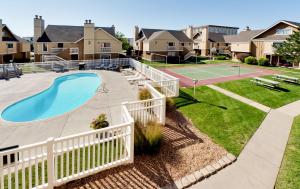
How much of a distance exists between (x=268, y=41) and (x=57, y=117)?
140ft

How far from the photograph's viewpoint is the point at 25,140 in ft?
30.1

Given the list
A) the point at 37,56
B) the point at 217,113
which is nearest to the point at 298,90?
the point at 217,113

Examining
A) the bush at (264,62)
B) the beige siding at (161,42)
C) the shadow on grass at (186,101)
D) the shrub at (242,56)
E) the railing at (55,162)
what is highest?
the beige siding at (161,42)

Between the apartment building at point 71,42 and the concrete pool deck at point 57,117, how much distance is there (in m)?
19.0

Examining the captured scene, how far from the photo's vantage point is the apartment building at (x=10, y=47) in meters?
37.4

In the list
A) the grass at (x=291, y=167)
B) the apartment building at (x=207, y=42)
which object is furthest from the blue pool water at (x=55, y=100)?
the apartment building at (x=207, y=42)

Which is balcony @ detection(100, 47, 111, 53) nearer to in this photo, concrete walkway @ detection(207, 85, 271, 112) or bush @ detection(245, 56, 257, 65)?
bush @ detection(245, 56, 257, 65)

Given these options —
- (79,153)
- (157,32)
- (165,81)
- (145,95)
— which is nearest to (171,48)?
(157,32)

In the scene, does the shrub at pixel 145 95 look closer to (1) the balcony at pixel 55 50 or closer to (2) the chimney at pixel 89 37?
(2) the chimney at pixel 89 37

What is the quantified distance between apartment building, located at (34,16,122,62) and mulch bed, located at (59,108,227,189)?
112ft

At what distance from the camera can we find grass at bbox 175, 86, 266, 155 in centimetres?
1007

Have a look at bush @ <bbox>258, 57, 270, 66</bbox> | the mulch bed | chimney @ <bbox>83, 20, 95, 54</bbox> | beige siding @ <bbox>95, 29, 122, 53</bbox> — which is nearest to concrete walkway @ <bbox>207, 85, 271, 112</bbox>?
the mulch bed

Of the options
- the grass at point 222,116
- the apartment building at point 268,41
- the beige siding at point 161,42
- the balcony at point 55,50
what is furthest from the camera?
the beige siding at point 161,42

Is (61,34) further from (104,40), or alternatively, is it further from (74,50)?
(104,40)
